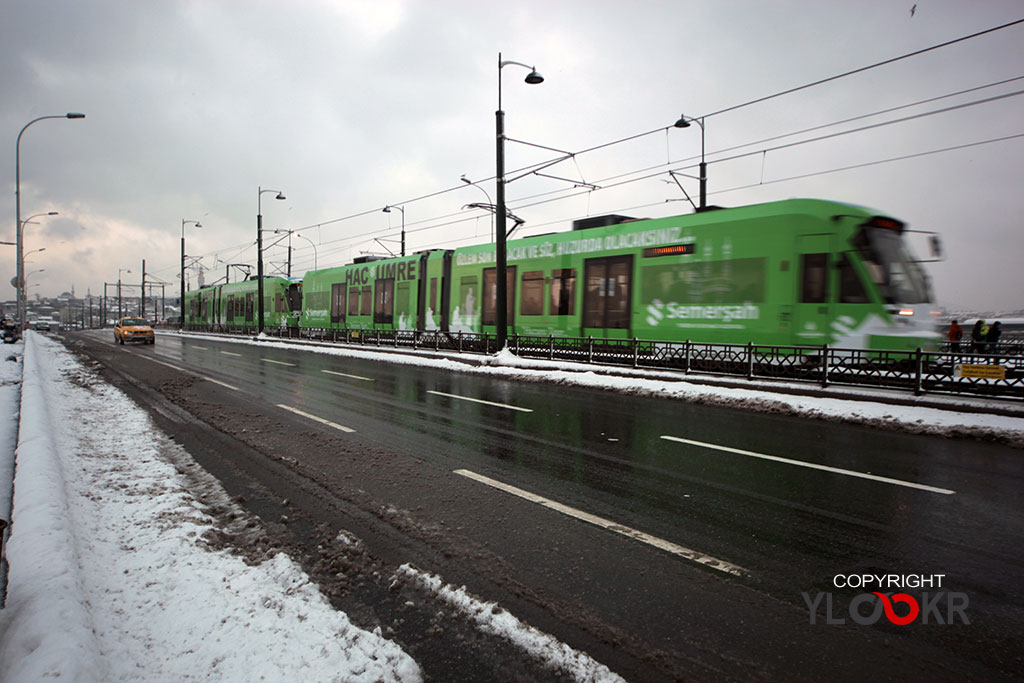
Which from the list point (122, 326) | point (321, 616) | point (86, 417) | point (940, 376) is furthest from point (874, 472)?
point (122, 326)

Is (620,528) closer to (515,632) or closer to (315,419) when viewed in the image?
(515,632)

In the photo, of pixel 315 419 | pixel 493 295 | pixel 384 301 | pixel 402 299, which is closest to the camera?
pixel 315 419

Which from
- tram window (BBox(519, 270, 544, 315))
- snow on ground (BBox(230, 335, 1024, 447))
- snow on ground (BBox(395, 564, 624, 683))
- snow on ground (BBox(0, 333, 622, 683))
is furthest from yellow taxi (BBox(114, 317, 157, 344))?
snow on ground (BBox(395, 564, 624, 683))

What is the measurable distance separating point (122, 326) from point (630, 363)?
1170 inches

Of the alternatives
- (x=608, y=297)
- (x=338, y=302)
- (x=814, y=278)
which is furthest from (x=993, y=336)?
(x=338, y=302)

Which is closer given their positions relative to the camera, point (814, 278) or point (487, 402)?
point (487, 402)

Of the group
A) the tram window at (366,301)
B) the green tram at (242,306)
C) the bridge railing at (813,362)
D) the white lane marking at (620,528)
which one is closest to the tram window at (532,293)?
the bridge railing at (813,362)

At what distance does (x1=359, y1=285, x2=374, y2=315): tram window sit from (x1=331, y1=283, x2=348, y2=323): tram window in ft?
6.51

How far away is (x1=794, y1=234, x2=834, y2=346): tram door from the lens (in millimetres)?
11359

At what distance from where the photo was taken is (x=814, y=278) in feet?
37.8

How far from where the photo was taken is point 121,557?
10.7 ft

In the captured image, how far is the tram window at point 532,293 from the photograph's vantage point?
1805cm

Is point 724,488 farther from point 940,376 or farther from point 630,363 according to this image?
point 630,363

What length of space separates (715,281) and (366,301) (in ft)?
63.1
